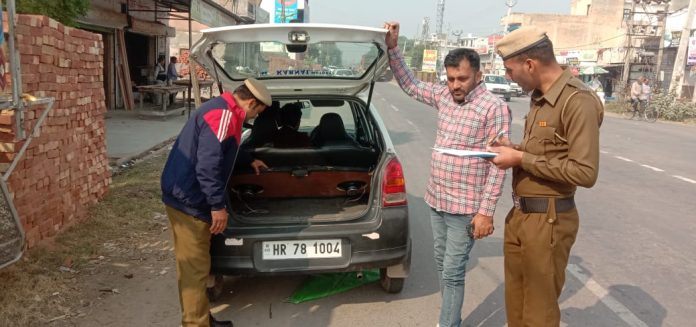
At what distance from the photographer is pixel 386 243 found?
11.8ft

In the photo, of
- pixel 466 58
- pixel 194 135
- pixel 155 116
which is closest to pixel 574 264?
pixel 466 58

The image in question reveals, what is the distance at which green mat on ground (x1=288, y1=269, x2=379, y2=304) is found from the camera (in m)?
3.96

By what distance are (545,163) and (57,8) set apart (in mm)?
5753

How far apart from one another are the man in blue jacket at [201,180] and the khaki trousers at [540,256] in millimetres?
1516

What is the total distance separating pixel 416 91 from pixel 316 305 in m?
1.63

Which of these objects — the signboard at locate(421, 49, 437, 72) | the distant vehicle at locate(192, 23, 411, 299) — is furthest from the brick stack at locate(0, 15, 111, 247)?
the signboard at locate(421, 49, 437, 72)

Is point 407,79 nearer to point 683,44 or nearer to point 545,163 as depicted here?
point 545,163

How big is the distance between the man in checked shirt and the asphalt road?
0.65 metres

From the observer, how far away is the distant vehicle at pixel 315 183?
3.51m

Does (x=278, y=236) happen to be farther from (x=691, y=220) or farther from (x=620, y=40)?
(x=620, y=40)

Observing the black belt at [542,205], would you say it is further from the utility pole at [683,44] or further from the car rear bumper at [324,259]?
the utility pole at [683,44]

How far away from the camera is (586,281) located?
4.39 metres

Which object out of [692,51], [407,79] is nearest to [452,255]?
[407,79]

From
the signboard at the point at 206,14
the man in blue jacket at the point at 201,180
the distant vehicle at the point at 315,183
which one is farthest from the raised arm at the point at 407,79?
the signboard at the point at 206,14
